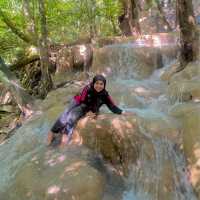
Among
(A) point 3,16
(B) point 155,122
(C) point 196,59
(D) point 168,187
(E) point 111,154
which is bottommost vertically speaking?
(D) point 168,187

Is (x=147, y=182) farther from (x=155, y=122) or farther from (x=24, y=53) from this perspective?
(x=24, y=53)

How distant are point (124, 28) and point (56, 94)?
8081 millimetres

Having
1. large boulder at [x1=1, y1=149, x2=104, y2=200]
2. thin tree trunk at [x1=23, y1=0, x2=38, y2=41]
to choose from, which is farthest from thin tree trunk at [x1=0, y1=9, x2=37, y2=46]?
large boulder at [x1=1, y1=149, x2=104, y2=200]

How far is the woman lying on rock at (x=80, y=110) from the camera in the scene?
253 inches

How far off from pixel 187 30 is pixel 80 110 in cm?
430

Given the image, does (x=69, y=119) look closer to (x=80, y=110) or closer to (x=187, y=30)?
(x=80, y=110)

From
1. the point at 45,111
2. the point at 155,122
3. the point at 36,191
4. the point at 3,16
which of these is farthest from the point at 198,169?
the point at 3,16

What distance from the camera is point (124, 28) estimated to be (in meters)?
16.7

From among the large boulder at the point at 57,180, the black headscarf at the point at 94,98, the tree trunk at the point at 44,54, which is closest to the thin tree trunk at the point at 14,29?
the tree trunk at the point at 44,54

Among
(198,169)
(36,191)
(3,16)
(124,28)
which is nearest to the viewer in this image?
(36,191)

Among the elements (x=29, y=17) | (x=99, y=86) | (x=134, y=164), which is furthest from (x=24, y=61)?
(x=134, y=164)

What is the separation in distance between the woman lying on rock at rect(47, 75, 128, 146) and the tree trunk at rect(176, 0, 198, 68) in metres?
3.69

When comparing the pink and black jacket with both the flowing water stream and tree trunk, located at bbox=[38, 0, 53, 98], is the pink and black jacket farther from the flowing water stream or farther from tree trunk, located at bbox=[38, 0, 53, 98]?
tree trunk, located at bbox=[38, 0, 53, 98]

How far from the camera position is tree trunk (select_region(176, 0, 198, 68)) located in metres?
9.15
